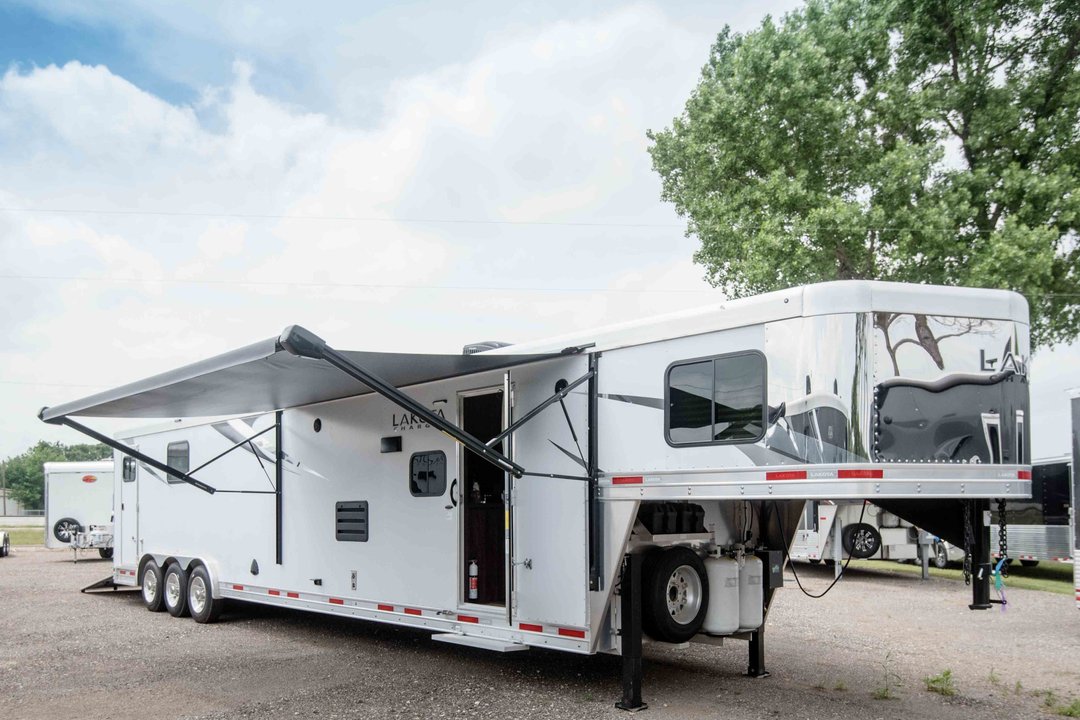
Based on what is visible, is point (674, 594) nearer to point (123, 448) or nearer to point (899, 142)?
point (123, 448)

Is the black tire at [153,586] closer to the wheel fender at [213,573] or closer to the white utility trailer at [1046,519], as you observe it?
the wheel fender at [213,573]

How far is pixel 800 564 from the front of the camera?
753 inches

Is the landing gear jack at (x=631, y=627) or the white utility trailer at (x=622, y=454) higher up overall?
the white utility trailer at (x=622, y=454)

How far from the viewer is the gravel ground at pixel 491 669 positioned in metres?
7.61

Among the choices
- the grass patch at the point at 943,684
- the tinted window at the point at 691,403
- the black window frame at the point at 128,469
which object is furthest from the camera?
the black window frame at the point at 128,469

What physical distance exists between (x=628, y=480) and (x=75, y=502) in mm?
21106

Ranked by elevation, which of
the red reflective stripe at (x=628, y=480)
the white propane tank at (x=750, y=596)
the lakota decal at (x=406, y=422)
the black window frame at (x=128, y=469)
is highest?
the lakota decal at (x=406, y=422)

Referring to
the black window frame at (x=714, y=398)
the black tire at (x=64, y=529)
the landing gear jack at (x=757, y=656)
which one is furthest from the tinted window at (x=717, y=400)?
the black tire at (x=64, y=529)

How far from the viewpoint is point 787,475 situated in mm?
6363

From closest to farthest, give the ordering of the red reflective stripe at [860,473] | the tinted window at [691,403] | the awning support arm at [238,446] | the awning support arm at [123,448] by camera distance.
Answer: the red reflective stripe at [860,473]
the tinted window at [691,403]
the awning support arm at [123,448]
the awning support arm at [238,446]

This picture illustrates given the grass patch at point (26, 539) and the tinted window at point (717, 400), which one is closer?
the tinted window at point (717, 400)

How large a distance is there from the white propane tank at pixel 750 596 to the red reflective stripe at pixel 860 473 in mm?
2190

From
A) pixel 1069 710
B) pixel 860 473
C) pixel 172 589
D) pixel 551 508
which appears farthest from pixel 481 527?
pixel 172 589

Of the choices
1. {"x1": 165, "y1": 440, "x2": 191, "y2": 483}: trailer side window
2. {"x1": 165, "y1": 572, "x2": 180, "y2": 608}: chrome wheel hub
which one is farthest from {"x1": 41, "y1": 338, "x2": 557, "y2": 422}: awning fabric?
{"x1": 165, "y1": 572, "x2": 180, "y2": 608}: chrome wheel hub
